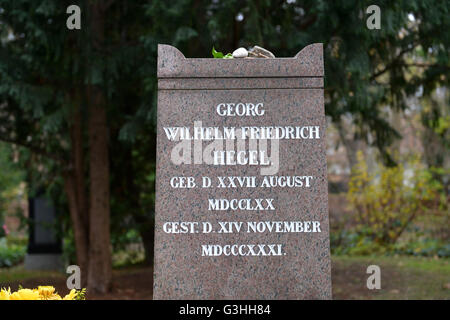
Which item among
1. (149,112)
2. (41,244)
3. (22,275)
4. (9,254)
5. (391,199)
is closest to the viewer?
(149,112)

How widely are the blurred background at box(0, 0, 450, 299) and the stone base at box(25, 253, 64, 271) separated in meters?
0.02

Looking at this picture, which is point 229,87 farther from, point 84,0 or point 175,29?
point 84,0

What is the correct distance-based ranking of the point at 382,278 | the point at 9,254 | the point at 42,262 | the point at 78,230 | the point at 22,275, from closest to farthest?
the point at 78,230
the point at 382,278
the point at 22,275
the point at 42,262
the point at 9,254

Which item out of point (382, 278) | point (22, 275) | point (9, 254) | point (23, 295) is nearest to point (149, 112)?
point (23, 295)

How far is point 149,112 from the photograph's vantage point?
6586 millimetres

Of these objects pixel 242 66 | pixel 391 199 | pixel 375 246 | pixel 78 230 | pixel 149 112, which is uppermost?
pixel 242 66

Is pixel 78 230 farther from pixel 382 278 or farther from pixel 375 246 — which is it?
pixel 375 246

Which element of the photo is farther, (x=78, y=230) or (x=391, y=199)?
(x=391, y=199)

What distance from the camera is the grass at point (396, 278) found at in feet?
27.2

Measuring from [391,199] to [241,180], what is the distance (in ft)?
31.6

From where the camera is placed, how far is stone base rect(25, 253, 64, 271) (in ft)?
42.5

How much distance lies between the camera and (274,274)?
12.5 feet

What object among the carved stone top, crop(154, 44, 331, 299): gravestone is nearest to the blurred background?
the carved stone top
